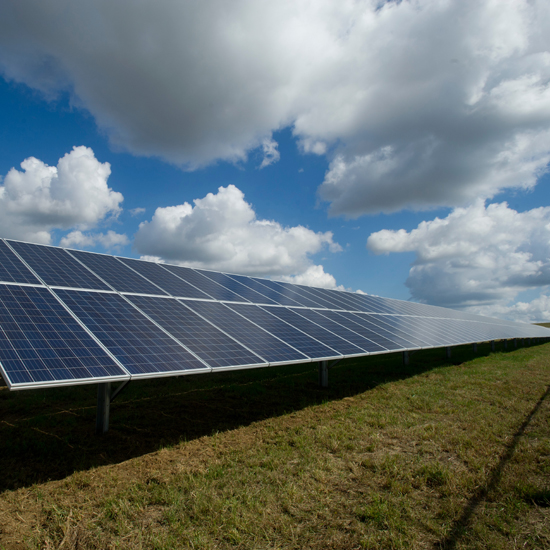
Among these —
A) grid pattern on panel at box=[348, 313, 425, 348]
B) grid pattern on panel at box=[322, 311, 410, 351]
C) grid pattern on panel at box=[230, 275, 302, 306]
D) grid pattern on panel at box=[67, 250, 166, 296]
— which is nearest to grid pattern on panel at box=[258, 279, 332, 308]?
grid pattern on panel at box=[230, 275, 302, 306]

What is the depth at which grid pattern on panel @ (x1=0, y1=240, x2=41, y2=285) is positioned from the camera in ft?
35.0

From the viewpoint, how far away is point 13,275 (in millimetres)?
10906

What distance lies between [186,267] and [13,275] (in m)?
9.97

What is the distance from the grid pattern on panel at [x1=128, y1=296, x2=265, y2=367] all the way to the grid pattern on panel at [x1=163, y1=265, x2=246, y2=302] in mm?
3342

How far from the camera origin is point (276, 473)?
814 centimetres

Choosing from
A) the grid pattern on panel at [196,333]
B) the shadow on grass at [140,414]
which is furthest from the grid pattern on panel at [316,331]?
the grid pattern on panel at [196,333]

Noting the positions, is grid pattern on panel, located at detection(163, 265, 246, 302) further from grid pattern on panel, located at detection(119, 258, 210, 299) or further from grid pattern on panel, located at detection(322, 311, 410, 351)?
grid pattern on panel, located at detection(322, 311, 410, 351)

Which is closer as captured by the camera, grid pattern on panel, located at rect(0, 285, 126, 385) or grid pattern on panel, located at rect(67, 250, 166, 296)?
grid pattern on panel, located at rect(0, 285, 126, 385)

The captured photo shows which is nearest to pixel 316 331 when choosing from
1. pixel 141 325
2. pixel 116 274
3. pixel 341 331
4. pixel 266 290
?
pixel 341 331

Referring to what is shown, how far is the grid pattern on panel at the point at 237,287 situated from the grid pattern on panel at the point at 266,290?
52 cm

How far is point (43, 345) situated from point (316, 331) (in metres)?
10.3

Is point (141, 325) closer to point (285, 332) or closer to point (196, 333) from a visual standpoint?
point (196, 333)

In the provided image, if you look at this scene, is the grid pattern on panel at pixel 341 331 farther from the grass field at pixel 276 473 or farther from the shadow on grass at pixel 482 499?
the shadow on grass at pixel 482 499

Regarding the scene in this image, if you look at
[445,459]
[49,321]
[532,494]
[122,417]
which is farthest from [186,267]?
[532,494]
